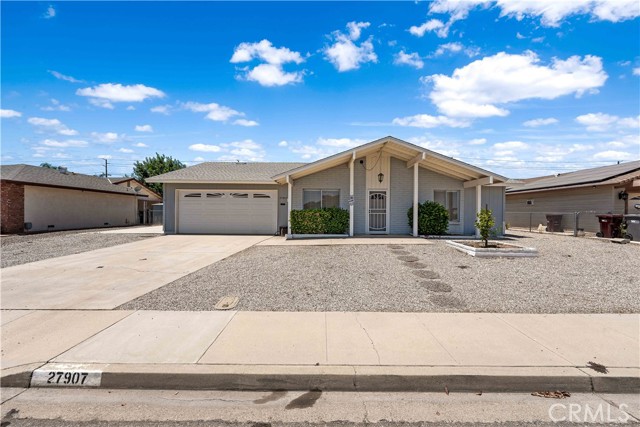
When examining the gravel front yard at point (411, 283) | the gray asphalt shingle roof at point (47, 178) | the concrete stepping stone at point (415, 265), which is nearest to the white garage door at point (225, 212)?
the gravel front yard at point (411, 283)

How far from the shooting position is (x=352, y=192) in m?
14.7

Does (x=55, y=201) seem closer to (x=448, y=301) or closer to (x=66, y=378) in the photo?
(x=66, y=378)

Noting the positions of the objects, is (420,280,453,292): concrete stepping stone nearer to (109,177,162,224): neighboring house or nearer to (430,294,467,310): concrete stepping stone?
(430,294,467,310): concrete stepping stone

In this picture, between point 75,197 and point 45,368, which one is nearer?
point 45,368

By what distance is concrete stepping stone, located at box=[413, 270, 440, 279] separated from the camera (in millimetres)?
7337

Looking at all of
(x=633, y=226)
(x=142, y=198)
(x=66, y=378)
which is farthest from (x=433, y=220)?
(x=142, y=198)

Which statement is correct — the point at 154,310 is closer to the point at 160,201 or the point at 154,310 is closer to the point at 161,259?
the point at 161,259

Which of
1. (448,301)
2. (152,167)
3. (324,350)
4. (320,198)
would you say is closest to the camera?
(324,350)

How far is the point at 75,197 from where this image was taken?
21547mm

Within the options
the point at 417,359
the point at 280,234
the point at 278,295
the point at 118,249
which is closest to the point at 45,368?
the point at 278,295

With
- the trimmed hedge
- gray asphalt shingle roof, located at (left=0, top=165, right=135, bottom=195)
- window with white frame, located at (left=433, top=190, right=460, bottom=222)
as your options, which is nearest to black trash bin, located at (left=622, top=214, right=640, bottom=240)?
window with white frame, located at (left=433, top=190, right=460, bottom=222)

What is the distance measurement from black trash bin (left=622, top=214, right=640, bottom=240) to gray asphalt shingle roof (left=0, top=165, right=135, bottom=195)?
29.5 metres

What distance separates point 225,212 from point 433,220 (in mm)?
10545

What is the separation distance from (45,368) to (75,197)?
74.7ft
